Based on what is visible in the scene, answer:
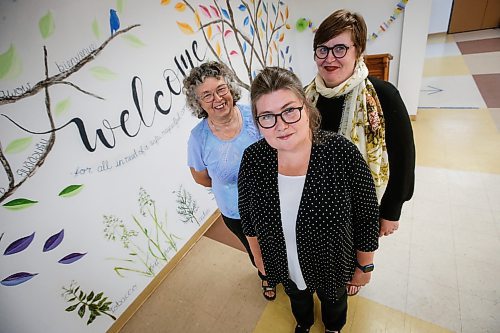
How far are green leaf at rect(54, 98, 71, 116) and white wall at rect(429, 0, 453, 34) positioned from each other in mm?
9136

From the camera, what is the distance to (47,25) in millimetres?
1285

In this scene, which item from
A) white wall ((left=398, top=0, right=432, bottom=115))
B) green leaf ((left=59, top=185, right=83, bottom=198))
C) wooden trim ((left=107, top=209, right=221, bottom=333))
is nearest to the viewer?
A: green leaf ((left=59, top=185, right=83, bottom=198))

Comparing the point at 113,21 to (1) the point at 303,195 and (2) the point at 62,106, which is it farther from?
(1) the point at 303,195

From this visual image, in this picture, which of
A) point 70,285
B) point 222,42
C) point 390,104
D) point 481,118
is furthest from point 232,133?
point 481,118

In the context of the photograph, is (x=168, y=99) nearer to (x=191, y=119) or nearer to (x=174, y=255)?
(x=191, y=119)

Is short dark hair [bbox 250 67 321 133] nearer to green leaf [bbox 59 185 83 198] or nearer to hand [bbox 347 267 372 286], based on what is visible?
hand [bbox 347 267 372 286]

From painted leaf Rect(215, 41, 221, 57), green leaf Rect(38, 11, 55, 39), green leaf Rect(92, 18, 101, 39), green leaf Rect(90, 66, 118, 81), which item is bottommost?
painted leaf Rect(215, 41, 221, 57)

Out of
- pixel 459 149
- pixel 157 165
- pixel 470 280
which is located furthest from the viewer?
pixel 459 149

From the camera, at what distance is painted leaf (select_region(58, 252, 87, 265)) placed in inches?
58.2

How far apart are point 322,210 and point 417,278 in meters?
1.35

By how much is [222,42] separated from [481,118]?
11.2 feet

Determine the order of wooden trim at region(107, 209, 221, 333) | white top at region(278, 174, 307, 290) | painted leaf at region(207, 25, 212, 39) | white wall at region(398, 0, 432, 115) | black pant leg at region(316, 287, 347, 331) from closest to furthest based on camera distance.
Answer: white top at region(278, 174, 307, 290)
black pant leg at region(316, 287, 347, 331)
wooden trim at region(107, 209, 221, 333)
painted leaf at region(207, 25, 212, 39)
white wall at region(398, 0, 432, 115)

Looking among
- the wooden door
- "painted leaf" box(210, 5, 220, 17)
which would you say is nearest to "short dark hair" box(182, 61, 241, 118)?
"painted leaf" box(210, 5, 220, 17)

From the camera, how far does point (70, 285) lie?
1533 mm
